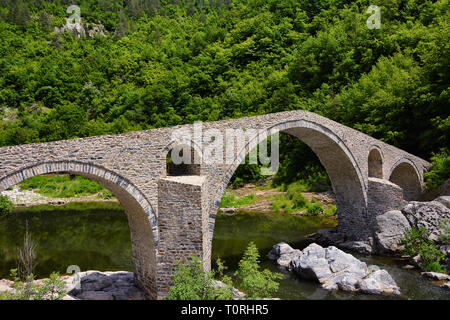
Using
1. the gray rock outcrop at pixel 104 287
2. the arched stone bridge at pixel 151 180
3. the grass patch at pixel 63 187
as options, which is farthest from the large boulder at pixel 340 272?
the grass patch at pixel 63 187

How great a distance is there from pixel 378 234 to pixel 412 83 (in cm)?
964

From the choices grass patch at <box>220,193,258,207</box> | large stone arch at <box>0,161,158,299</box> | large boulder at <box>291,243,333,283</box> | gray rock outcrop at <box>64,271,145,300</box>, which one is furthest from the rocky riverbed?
grass patch at <box>220,193,258,207</box>

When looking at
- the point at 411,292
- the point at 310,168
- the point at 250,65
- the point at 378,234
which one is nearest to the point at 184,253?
the point at 411,292

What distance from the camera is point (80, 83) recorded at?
1569 inches

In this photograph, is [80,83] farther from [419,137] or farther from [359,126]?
[419,137]

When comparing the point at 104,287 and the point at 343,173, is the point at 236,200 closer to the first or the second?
the point at 343,173

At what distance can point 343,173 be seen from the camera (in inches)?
561

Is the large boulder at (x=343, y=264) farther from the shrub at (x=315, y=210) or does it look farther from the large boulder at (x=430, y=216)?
the shrub at (x=315, y=210)

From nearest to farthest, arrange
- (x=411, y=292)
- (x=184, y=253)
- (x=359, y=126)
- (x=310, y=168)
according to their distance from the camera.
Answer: (x=184, y=253) < (x=411, y=292) < (x=359, y=126) < (x=310, y=168)

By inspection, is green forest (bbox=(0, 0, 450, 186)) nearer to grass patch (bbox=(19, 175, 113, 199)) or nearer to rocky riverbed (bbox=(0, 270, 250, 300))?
grass patch (bbox=(19, 175, 113, 199))

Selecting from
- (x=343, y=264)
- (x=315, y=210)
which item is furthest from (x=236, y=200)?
(x=343, y=264)

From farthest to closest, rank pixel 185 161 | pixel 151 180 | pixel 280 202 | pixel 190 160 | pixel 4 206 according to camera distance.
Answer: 1. pixel 280 202
2. pixel 4 206
3. pixel 185 161
4. pixel 190 160
5. pixel 151 180

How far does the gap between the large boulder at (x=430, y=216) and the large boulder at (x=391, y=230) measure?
0.31m

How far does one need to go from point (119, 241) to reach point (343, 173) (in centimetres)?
1021
